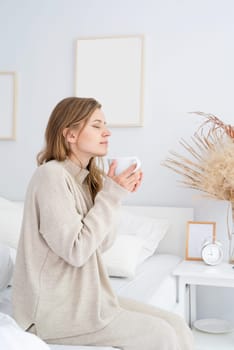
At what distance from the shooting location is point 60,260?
146cm

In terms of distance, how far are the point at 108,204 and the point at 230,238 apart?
1517 millimetres

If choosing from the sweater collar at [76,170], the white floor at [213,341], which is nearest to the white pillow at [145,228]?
the white floor at [213,341]

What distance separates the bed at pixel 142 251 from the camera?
6.63 feet

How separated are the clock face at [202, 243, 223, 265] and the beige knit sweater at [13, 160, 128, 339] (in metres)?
1.15

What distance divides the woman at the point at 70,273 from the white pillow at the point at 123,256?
715mm

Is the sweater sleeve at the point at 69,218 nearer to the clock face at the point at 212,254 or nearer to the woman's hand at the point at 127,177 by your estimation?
the woman's hand at the point at 127,177

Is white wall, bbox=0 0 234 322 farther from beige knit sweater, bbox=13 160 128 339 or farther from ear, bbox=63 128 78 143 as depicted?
beige knit sweater, bbox=13 160 128 339

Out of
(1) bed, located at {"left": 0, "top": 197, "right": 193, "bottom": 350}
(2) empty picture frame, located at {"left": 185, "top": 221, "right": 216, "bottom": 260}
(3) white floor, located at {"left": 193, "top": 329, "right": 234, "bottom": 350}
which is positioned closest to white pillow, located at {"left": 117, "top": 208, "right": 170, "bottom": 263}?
(1) bed, located at {"left": 0, "top": 197, "right": 193, "bottom": 350}

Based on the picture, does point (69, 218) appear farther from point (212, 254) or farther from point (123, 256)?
point (212, 254)

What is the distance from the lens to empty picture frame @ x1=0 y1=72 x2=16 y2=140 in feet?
10.4

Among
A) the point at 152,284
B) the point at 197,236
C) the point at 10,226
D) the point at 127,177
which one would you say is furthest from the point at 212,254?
the point at 127,177

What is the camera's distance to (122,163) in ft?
5.06

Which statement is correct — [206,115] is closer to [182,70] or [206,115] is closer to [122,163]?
[182,70]

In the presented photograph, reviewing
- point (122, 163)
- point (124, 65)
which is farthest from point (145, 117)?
point (122, 163)
